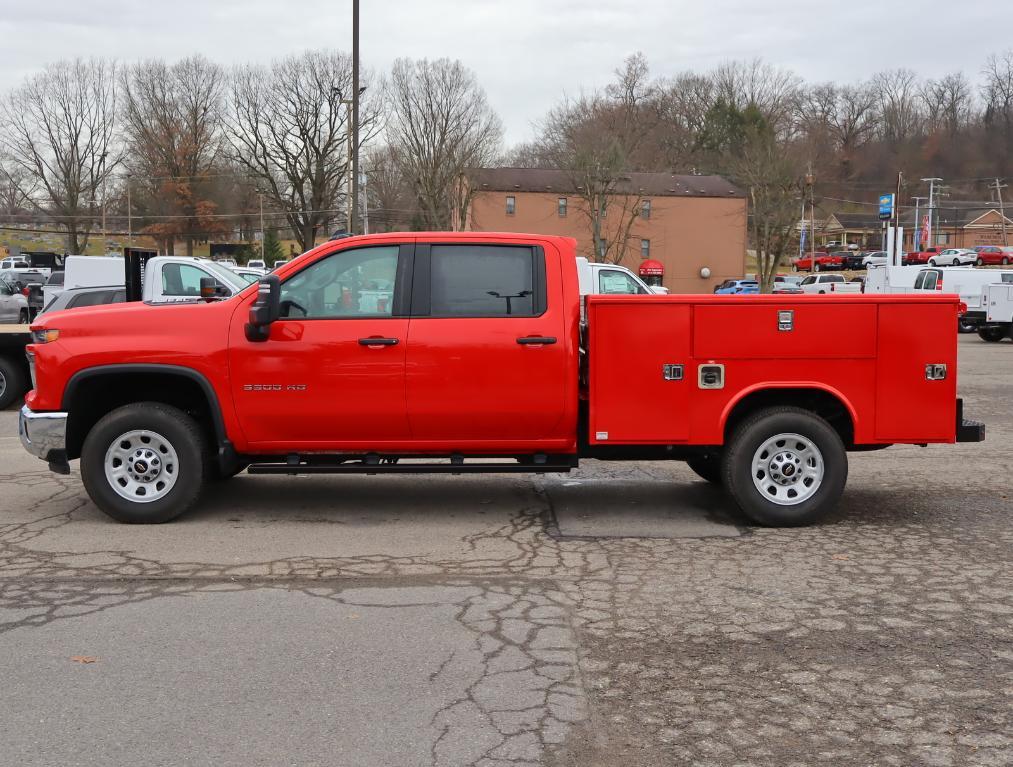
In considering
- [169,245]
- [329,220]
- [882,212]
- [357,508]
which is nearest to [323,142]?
[329,220]

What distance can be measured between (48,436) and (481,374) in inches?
124

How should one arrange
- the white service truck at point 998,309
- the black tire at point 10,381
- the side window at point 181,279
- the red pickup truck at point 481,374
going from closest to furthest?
the red pickup truck at point 481,374 → the black tire at point 10,381 → the side window at point 181,279 → the white service truck at point 998,309

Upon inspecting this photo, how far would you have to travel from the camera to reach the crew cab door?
6816 millimetres

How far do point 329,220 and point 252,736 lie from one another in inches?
3059

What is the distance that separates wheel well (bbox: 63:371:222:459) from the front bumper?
117 millimetres

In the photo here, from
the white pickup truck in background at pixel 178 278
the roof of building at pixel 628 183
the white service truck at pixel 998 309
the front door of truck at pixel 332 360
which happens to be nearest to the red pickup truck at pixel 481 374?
the front door of truck at pixel 332 360

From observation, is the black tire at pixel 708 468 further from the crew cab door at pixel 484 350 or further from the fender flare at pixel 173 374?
the fender flare at pixel 173 374

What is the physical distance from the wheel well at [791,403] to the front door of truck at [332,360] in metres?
2.37

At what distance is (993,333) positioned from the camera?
2745cm

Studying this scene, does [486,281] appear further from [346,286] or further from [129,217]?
[129,217]

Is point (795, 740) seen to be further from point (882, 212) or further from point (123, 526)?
point (882, 212)

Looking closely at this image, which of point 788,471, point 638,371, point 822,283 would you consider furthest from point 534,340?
point 822,283

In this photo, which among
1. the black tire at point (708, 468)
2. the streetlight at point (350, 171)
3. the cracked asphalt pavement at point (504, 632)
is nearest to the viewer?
the cracked asphalt pavement at point (504, 632)

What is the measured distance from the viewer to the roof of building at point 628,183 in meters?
64.7
